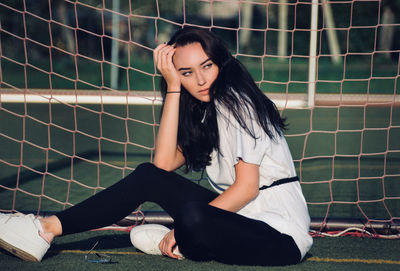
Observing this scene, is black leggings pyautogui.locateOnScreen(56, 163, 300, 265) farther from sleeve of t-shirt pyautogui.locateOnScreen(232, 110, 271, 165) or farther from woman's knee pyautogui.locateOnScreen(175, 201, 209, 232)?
sleeve of t-shirt pyautogui.locateOnScreen(232, 110, 271, 165)

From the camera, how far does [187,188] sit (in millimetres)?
2330

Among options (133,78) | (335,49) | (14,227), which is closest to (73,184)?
(14,227)

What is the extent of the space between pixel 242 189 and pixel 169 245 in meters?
0.39

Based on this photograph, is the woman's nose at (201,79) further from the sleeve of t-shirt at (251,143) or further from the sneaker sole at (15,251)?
the sneaker sole at (15,251)

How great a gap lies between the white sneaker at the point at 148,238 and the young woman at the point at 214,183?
0.02 m

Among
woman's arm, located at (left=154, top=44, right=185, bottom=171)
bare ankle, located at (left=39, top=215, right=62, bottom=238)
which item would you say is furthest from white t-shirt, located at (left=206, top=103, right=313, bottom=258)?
bare ankle, located at (left=39, top=215, right=62, bottom=238)

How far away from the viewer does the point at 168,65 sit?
2295 millimetres

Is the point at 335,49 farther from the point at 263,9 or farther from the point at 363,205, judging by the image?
the point at 363,205

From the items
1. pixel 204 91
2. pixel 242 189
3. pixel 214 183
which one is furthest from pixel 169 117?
pixel 242 189

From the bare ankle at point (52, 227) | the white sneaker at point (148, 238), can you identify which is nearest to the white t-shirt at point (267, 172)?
the white sneaker at point (148, 238)

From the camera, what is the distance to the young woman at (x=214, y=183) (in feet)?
6.82

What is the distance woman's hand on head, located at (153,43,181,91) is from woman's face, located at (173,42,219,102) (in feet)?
0.10

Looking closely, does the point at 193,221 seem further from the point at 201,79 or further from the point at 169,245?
the point at 201,79

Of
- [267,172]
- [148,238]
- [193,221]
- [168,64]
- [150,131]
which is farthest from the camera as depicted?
[150,131]
